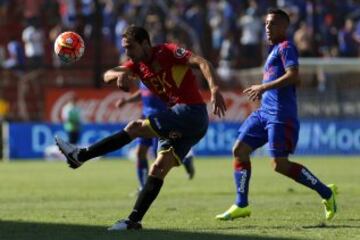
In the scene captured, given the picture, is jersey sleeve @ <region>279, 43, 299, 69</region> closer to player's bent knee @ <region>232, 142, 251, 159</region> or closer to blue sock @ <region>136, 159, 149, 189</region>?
player's bent knee @ <region>232, 142, 251, 159</region>

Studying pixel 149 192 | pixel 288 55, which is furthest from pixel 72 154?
pixel 288 55

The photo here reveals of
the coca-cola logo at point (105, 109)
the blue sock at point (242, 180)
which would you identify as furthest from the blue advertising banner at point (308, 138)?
the blue sock at point (242, 180)

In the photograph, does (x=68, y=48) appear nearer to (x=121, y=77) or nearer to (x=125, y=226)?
(x=121, y=77)

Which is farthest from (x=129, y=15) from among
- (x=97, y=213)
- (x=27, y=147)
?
(x=97, y=213)

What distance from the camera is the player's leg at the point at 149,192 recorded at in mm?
10359

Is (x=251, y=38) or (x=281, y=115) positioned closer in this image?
(x=281, y=115)

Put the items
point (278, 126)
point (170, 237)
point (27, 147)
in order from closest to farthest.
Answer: point (170, 237) → point (278, 126) → point (27, 147)

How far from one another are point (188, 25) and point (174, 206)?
1806 cm

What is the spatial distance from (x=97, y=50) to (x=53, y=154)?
12.0ft

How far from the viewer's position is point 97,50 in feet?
103

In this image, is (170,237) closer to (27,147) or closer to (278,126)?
(278,126)

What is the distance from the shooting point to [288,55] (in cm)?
1107

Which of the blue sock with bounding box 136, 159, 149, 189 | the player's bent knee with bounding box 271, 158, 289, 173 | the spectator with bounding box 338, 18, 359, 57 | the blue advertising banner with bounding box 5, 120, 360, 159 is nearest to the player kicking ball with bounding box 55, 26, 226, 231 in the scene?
the player's bent knee with bounding box 271, 158, 289, 173

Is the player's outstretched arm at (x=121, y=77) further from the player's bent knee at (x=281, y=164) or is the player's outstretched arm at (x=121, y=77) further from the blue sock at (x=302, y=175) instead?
the blue sock at (x=302, y=175)
